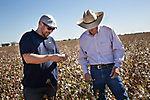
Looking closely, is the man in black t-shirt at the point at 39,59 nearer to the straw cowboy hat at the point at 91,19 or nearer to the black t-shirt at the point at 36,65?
the black t-shirt at the point at 36,65

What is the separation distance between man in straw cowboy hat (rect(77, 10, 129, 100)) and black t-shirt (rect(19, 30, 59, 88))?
640 millimetres

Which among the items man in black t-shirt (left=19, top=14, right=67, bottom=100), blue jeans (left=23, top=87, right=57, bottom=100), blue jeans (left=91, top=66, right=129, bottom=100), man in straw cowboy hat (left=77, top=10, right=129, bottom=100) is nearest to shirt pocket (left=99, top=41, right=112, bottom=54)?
man in straw cowboy hat (left=77, top=10, right=129, bottom=100)

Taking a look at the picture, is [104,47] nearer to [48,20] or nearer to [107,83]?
[107,83]

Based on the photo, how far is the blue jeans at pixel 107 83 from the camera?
2025 mm

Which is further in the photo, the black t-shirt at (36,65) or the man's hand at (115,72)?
the man's hand at (115,72)

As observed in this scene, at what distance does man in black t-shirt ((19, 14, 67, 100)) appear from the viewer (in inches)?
66.2

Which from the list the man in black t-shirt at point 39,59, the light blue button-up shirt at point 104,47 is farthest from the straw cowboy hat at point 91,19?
the man in black t-shirt at point 39,59

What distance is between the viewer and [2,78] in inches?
211

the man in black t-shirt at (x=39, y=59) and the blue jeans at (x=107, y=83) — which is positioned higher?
the man in black t-shirt at (x=39, y=59)

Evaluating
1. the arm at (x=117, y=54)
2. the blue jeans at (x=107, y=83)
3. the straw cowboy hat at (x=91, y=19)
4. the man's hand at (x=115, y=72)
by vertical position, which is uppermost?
the straw cowboy hat at (x=91, y=19)

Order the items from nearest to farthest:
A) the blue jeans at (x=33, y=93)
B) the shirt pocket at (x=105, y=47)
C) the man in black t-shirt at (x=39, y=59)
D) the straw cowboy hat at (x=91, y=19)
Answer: the man in black t-shirt at (x=39, y=59) → the blue jeans at (x=33, y=93) → the straw cowboy hat at (x=91, y=19) → the shirt pocket at (x=105, y=47)

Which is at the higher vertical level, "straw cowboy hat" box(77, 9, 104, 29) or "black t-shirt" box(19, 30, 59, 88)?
"straw cowboy hat" box(77, 9, 104, 29)

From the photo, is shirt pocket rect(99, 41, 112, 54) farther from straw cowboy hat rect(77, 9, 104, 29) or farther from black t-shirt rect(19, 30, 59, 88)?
black t-shirt rect(19, 30, 59, 88)

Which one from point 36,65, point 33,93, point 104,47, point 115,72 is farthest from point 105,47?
point 33,93
